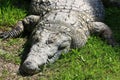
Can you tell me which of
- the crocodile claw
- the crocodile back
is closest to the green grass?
the crocodile claw

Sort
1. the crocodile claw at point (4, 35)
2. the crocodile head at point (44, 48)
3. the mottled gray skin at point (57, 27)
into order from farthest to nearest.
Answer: the crocodile claw at point (4, 35)
the mottled gray skin at point (57, 27)
the crocodile head at point (44, 48)

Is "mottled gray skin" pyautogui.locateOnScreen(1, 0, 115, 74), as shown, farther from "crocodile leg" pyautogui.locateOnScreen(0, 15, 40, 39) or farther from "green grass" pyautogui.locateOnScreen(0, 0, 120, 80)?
"green grass" pyautogui.locateOnScreen(0, 0, 120, 80)

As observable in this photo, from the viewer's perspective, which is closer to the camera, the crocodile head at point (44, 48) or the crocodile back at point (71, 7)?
the crocodile head at point (44, 48)

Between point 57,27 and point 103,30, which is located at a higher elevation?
point 57,27

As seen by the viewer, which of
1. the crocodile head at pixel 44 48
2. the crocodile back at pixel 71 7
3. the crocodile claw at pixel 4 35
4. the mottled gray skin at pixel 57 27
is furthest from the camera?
the crocodile back at pixel 71 7

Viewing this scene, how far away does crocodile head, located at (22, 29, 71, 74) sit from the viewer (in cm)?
542

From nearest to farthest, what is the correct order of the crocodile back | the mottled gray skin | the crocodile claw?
the mottled gray skin < the crocodile claw < the crocodile back

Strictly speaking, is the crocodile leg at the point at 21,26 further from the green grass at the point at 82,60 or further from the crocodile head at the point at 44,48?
the crocodile head at the point at 44,48

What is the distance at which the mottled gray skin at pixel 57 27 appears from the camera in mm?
5648

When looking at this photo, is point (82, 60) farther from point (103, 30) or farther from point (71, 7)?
point (71, 7)

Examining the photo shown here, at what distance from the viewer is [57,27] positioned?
6145 mm

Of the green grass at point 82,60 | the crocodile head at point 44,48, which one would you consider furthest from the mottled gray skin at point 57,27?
the green grass at point 82,60

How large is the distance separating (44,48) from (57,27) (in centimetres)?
58

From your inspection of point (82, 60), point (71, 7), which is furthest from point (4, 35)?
point (82, 60)
